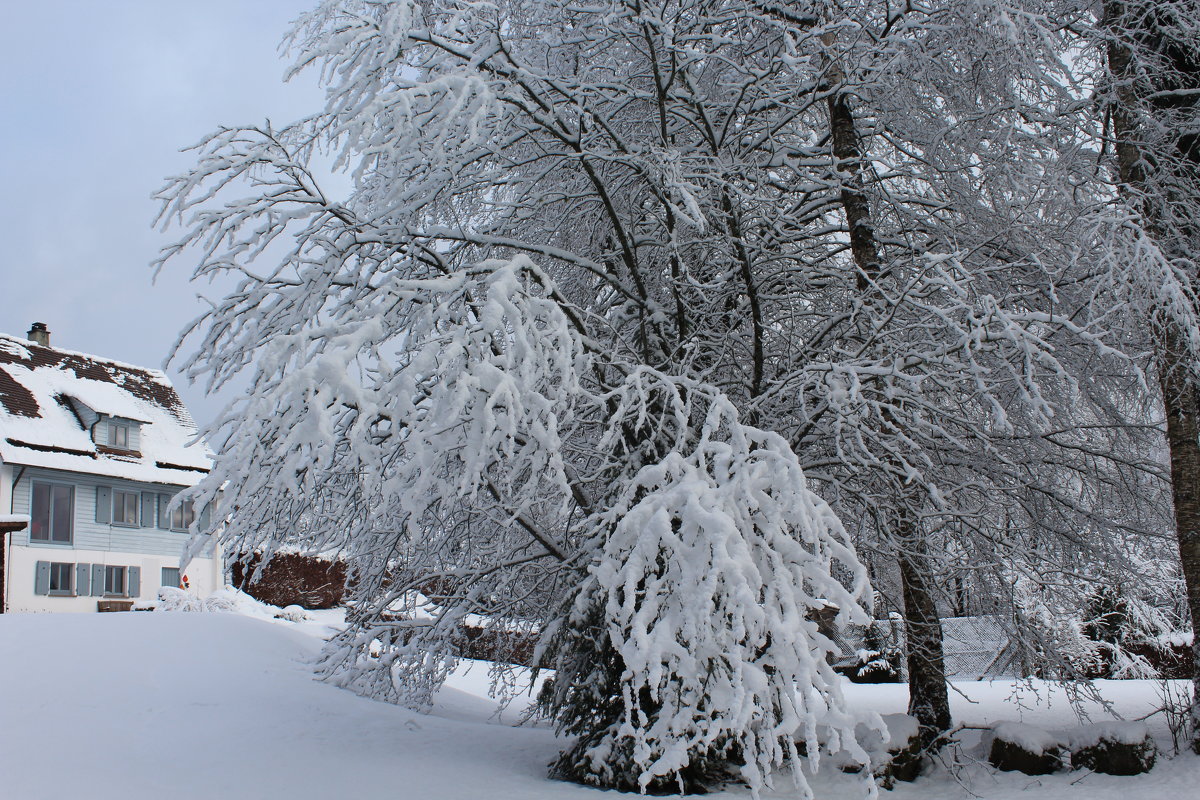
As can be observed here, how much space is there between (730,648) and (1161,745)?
19.0 feet

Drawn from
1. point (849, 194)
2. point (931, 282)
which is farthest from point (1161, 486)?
point (931, 282)

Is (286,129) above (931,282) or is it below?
above

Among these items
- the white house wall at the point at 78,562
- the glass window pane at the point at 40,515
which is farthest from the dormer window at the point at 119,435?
the white house wall at the point at 78,562

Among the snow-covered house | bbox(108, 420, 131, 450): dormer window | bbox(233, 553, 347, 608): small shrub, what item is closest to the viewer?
the snow-covered house

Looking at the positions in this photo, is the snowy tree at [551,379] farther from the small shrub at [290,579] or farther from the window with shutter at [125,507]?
the window with shutter at [125,507]

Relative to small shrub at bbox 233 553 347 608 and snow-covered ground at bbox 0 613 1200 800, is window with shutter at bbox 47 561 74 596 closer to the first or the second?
small shrub at bbox 233 553 347 608

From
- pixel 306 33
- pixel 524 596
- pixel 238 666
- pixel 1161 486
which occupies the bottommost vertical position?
pixel 238 666

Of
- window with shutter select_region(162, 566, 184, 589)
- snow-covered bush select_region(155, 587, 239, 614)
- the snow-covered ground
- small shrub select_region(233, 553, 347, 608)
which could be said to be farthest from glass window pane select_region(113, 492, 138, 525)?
the snow-covered ground

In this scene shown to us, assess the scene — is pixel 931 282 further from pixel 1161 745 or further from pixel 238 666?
pixel 238 666

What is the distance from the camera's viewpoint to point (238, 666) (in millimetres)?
8406

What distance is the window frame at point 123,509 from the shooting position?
21859 millimetres

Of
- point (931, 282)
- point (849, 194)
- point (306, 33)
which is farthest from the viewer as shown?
point (849, 194)

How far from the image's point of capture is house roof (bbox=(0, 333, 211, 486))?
806 inches

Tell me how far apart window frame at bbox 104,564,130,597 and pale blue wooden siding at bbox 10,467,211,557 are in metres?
0.43
